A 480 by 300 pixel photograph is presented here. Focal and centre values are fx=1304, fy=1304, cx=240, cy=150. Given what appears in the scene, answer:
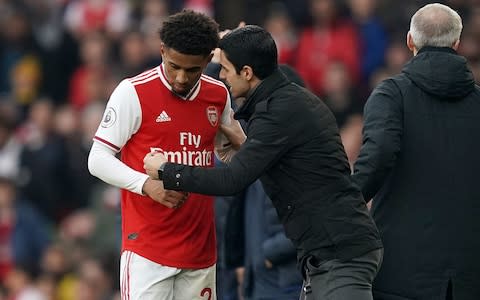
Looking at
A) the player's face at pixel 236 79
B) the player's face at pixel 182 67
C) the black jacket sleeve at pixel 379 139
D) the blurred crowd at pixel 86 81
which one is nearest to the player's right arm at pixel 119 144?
the player's face at pixel 182 67

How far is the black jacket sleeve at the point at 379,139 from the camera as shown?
6715 mm

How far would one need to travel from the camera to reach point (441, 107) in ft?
22.9

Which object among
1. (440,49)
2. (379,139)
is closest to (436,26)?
(440,49)

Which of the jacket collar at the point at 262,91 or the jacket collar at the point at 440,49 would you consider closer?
the jacket collar at the point at 262,91

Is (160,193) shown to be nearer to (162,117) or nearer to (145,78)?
(162,117)

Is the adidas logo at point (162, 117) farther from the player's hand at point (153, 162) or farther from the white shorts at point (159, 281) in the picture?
the white shorts at point (159, 281)

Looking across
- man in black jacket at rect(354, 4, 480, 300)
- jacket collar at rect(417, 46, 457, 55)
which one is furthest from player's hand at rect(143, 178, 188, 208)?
jacket collar at rect(417, 46, 457, 55)

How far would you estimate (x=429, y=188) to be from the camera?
6.89m

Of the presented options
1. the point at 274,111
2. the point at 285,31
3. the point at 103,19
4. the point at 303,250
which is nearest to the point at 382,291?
the point at 303,250

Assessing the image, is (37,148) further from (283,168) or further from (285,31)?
(283,168)

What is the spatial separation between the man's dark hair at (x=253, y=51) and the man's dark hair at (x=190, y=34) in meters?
0.17

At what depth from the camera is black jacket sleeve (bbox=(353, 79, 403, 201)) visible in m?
6.71

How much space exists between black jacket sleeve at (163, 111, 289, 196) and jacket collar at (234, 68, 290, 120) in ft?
0.27

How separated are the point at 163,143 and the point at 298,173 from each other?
788 millimetres
